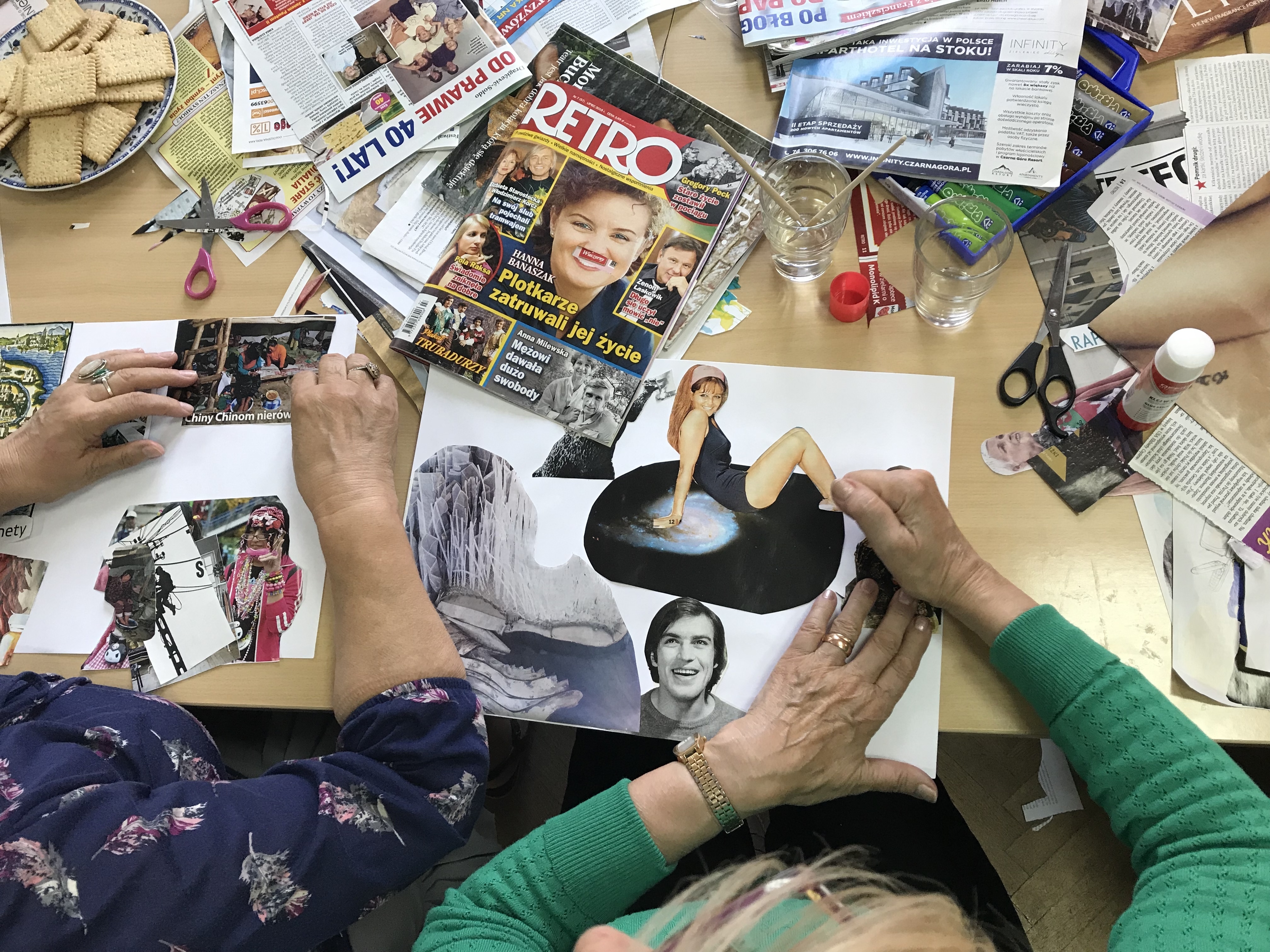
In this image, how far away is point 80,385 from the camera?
864 millimetres

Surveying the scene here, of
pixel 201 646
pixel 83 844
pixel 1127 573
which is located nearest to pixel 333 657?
pixel 201 646

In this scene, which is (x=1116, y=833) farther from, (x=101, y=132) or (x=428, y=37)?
(x=101, y=132)

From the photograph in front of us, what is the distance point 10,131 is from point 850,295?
996 mm

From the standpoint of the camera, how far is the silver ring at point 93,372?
869 millimetres

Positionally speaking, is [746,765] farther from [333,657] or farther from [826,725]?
[333,657]

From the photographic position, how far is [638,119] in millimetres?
883

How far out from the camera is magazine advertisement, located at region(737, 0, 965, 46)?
89 cm

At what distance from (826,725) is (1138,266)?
561 mm

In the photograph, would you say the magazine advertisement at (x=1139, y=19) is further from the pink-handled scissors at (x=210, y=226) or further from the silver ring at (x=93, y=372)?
the silver ring at (x=93, y=372)

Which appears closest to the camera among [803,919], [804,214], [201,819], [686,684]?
[803,919]

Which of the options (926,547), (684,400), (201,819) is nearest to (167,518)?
(201,819)

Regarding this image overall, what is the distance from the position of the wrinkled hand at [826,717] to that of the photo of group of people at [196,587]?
463 millimetres

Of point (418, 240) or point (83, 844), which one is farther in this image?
point (418, 240)

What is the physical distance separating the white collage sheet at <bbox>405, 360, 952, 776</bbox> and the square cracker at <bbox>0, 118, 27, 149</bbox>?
2.13ft
